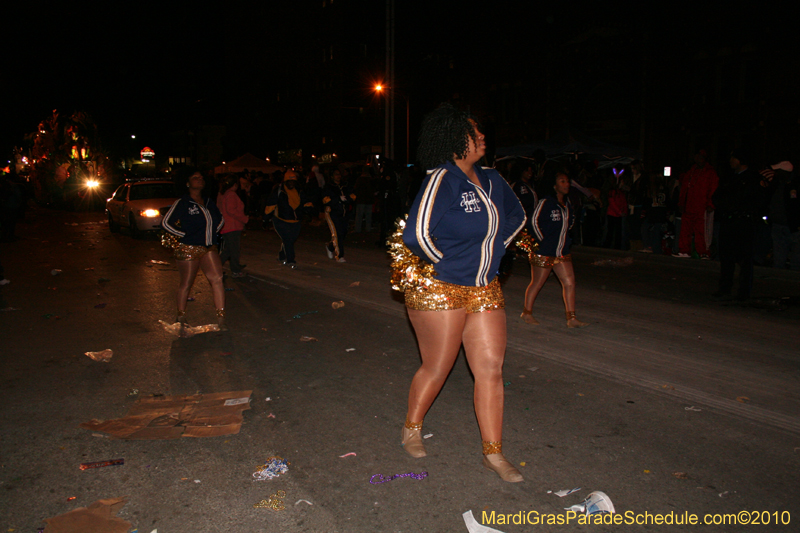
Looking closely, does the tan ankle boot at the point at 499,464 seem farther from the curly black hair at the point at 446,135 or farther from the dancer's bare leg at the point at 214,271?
the dancer's bare leg at the point at 214,271

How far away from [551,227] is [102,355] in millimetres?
4822

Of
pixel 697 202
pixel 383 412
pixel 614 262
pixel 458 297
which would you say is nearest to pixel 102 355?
pixel 383 412

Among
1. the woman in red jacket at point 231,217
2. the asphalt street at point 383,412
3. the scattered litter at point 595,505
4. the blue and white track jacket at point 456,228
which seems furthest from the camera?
the woman in red jacket at point 231,217

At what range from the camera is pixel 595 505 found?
131 inches

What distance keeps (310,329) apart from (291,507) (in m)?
4.13

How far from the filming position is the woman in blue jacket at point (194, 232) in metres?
7.20

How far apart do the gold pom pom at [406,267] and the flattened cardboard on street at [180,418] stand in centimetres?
167

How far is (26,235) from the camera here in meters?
19.0

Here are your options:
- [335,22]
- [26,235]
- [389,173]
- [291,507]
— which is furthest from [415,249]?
[335,22]

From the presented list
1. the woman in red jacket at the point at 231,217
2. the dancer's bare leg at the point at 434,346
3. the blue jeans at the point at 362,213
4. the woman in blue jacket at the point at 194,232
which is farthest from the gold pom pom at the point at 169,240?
the blue jeans at the point at 362,213

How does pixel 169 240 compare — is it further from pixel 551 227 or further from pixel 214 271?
pixel 551 227

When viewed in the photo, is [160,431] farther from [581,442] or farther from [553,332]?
[553,332]

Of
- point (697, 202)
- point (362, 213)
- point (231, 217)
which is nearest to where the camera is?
point (231, 217)

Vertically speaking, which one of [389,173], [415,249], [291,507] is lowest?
[291,507]
